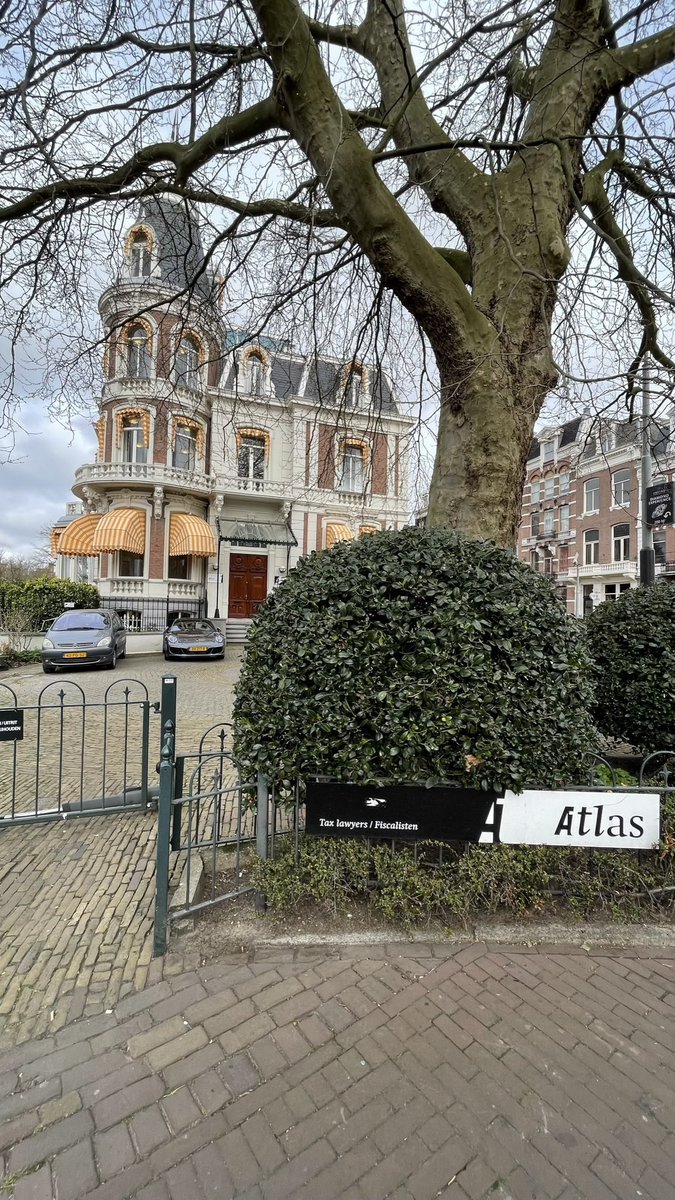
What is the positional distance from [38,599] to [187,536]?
5.77 metres

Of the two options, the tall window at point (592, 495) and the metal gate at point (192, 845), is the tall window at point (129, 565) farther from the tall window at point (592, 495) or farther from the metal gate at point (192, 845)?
the tall window at point (592, 495)

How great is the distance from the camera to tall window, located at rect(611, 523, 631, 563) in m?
34.4

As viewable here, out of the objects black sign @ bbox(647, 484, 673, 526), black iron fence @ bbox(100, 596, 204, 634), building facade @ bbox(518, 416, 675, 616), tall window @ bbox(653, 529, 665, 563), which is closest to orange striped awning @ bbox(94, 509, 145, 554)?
black iron fence @ bbox(100, 596, 204, 634)

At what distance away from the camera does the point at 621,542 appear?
35000 millimetres

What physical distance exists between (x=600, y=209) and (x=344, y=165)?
2990mm

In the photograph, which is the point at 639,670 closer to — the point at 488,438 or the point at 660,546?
the point at 488,438

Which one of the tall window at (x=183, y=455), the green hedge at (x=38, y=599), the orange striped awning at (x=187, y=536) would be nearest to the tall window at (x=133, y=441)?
the tall window at (x=183, y=455)

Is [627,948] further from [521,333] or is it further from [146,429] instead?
[146,429]

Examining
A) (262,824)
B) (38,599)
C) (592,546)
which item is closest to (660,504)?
(262,824)

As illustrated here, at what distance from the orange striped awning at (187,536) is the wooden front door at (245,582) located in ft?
7.18

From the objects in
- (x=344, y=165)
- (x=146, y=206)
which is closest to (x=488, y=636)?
(x=344, y=165)

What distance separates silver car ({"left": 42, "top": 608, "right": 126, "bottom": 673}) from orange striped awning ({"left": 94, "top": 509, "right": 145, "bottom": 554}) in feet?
17.7

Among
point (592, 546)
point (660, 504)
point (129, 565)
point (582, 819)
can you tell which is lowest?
point (582, 819)

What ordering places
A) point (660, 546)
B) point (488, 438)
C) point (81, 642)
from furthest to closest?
point (660, 546) → point (81, 642) → point (488, 438)
